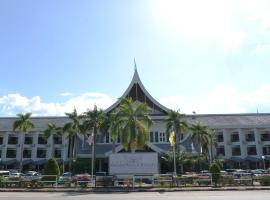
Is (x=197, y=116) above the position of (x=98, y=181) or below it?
above

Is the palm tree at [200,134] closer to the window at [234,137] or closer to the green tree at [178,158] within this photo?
the green tree at [178,158]

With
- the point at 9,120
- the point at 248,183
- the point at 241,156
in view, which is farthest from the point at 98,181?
the point at 9,120

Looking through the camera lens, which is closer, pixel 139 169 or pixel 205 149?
pixel 139 169

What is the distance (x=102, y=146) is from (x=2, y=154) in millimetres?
21670

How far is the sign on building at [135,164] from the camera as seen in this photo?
29.1 m

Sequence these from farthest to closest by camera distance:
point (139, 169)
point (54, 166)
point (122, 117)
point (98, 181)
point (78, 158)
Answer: point (78, 158) → point (122, 117) → point (54, 166) → point (139, 169) → point (98, 181)

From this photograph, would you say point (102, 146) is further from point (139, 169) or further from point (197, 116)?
point (139, 169)

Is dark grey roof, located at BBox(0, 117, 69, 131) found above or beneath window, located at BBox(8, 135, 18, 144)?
above

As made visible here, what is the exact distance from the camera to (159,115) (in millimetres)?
56312

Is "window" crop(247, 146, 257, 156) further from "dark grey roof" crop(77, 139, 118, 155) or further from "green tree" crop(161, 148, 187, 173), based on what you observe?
"dark grey roof" crop(77, 139, 118, 155)

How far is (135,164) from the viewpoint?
29234 mm

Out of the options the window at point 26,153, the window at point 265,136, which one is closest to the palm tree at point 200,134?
the window at point 265,136

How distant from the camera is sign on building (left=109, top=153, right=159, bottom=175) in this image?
29109 mm

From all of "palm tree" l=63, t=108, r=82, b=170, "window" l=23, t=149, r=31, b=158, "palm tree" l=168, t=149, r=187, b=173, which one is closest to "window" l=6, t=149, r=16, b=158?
"window" l=23, t=149, r=31, b=158
